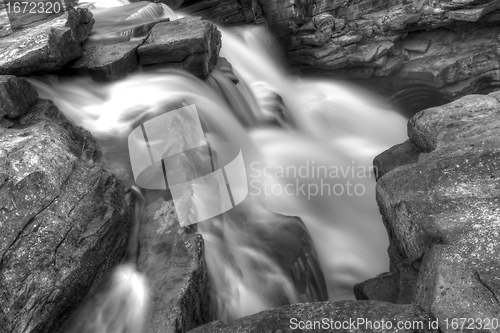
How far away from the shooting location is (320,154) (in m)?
7.55

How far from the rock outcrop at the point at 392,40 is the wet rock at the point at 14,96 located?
6.45 metres

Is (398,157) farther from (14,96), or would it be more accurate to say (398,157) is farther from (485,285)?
(14,96)

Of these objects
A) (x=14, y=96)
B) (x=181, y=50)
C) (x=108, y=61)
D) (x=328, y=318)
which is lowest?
(x=328, y=318)

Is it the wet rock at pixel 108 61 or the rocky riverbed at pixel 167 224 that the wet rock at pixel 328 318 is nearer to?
the rocky riverbed at pixel 167 224

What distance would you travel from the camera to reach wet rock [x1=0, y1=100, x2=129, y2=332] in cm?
328

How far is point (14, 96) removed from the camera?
4.64 m

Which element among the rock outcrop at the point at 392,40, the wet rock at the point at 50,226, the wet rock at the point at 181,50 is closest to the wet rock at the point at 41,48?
the wet rock at the point at 181,50

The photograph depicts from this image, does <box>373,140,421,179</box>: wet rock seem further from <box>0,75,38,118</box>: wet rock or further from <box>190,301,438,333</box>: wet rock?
<box>0,75,38,118</box>: wet rock

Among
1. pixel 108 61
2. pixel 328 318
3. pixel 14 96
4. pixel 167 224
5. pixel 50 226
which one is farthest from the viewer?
pixel 108 61

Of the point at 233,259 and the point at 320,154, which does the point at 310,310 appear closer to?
the point at 233,259

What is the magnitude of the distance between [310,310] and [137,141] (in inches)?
127

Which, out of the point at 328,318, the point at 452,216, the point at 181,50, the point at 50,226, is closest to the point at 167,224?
the point at 50,226

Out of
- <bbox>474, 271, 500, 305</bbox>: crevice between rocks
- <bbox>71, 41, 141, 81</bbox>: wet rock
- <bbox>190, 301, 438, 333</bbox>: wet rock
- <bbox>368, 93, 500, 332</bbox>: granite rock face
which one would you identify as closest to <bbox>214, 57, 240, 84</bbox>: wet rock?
<bbox>71, 41, 141, 81</bbox>: wet rock

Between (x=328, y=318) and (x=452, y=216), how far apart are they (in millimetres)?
1480
